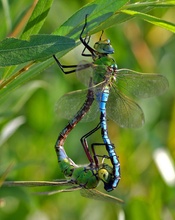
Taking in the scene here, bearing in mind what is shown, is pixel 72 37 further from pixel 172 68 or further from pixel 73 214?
pixel 172 68

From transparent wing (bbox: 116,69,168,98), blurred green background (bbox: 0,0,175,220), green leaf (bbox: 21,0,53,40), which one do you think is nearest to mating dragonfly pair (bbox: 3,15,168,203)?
transparent wing (bbox: 116,69,168,98)

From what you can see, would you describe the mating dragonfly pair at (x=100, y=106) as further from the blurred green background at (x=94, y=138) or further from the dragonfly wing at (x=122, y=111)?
the blurred green background at (x=94, y=138)

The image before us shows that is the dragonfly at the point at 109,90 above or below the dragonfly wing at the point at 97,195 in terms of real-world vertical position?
above

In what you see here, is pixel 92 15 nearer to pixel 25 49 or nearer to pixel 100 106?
pixel 25 49

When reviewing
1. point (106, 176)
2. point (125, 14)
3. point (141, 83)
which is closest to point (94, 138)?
point (141, 83)

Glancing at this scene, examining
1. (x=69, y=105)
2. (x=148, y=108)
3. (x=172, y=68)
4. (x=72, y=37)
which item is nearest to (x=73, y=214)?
(x=148, y=108)

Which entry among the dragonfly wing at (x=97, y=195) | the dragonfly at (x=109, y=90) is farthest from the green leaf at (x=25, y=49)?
the dragonfly wing at (x=97, y=195)
